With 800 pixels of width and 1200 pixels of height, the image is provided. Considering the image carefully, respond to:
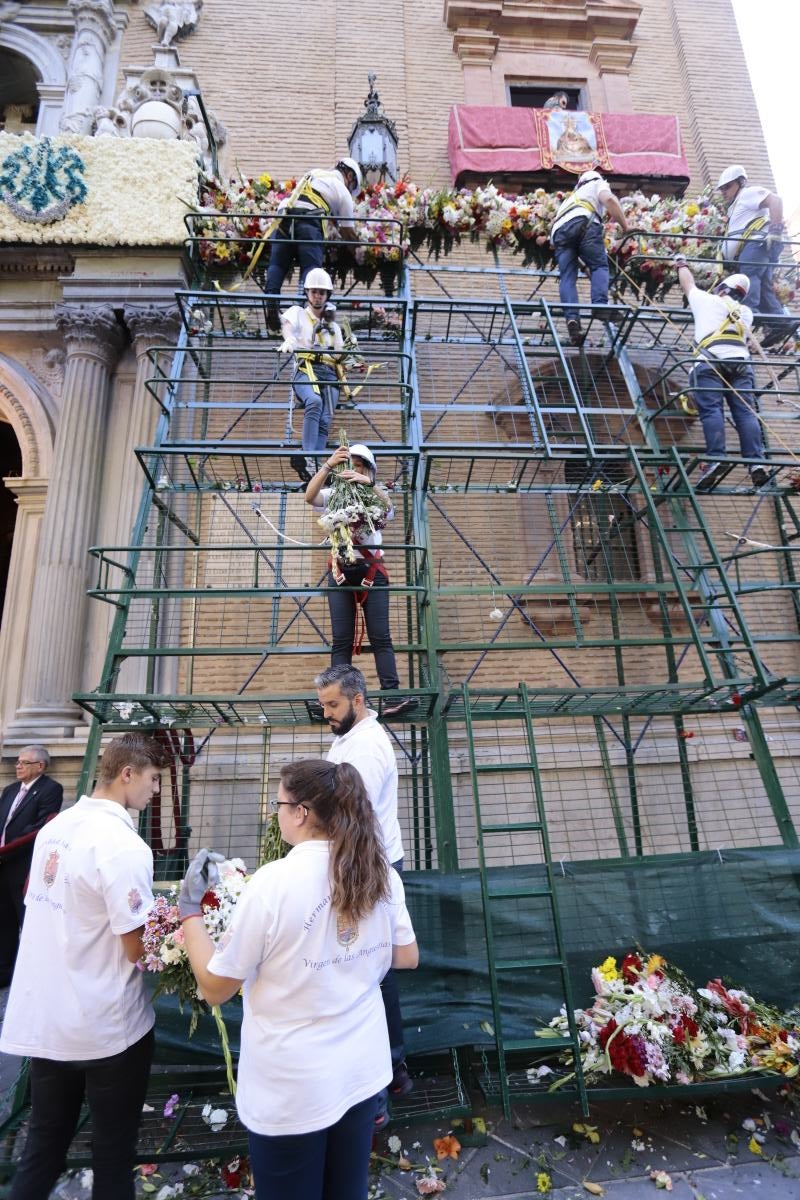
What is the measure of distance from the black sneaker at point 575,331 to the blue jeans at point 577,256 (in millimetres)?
139

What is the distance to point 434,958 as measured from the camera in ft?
13.9

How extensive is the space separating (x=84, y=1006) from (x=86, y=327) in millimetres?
8469

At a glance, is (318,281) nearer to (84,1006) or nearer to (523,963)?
(523,963)

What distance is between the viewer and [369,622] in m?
5.27

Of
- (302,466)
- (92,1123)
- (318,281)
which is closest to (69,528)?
(302,466)

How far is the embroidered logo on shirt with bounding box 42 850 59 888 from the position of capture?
2.62 meters

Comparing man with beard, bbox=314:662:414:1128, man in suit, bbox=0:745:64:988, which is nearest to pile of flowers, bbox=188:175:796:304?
man in suit, bbox=0:745:64:988

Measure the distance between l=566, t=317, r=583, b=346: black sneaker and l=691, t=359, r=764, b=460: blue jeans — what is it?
1665 mm

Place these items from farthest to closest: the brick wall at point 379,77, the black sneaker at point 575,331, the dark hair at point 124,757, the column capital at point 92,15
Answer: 1. the column capital at point 92,15
2. the brick wall at point 379,77
3. the black sneaker at point 575,331
4. the dark hair at point 124,757

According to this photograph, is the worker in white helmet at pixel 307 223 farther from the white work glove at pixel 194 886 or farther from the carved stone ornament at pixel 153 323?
the white work glove at pixel 194 886

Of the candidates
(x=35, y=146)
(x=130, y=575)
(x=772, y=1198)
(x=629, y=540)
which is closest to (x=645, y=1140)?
(x=772, y=1198)

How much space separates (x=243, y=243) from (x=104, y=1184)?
9140 mm

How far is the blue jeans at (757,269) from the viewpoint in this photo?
8.73m

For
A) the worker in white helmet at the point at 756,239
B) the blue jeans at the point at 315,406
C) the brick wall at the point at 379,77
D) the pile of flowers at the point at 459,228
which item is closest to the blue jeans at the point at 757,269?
the worker in white helmet at the point at 756,239
